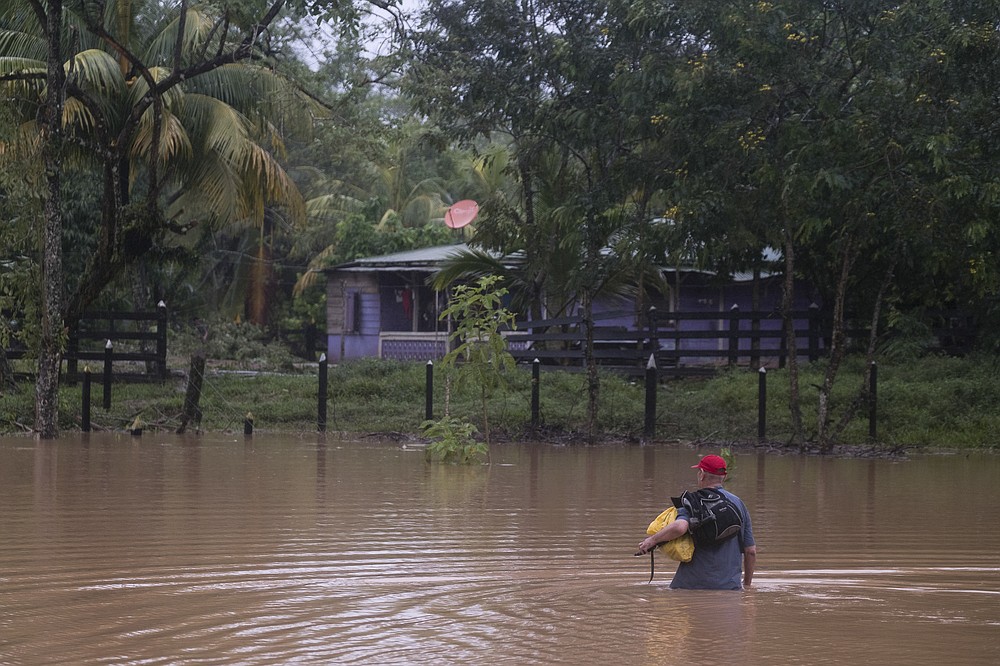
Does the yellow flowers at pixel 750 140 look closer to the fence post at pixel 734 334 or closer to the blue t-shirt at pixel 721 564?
the fence post at pixel 734 334

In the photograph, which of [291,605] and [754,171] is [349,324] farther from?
[291,605]

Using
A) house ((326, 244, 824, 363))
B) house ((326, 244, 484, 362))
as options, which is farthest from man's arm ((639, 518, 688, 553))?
house ((326, 244, 484, 362))

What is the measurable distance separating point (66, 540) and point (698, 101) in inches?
484

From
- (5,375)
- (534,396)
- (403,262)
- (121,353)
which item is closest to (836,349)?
(534,396)

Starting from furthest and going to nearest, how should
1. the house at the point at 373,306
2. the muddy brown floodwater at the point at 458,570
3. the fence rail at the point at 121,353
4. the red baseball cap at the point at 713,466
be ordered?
the house at the point at 373,306
the fence rail at the point at 121,353
the red baseball cap at the point at 713,466
the muddy brown floodwater at the point at 458,570

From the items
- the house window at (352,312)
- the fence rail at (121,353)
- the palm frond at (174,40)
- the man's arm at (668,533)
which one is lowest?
the man's arm at (668,533)

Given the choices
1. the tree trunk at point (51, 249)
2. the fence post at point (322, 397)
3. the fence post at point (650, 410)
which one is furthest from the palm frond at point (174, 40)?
the fence post at point (650, 410)

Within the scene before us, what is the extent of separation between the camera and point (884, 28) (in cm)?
1761

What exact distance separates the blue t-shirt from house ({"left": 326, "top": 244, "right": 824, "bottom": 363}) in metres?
21.9

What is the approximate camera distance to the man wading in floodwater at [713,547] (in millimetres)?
7527

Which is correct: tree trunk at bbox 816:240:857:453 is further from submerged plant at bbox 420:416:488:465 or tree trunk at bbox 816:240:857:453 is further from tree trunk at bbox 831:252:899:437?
submerged plant at bbox 420:416:488:465

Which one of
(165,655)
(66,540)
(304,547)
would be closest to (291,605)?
(165,655)

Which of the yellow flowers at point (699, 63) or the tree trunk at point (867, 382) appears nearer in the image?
the yellow flowers at point (699, 63)

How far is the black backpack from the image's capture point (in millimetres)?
7535
